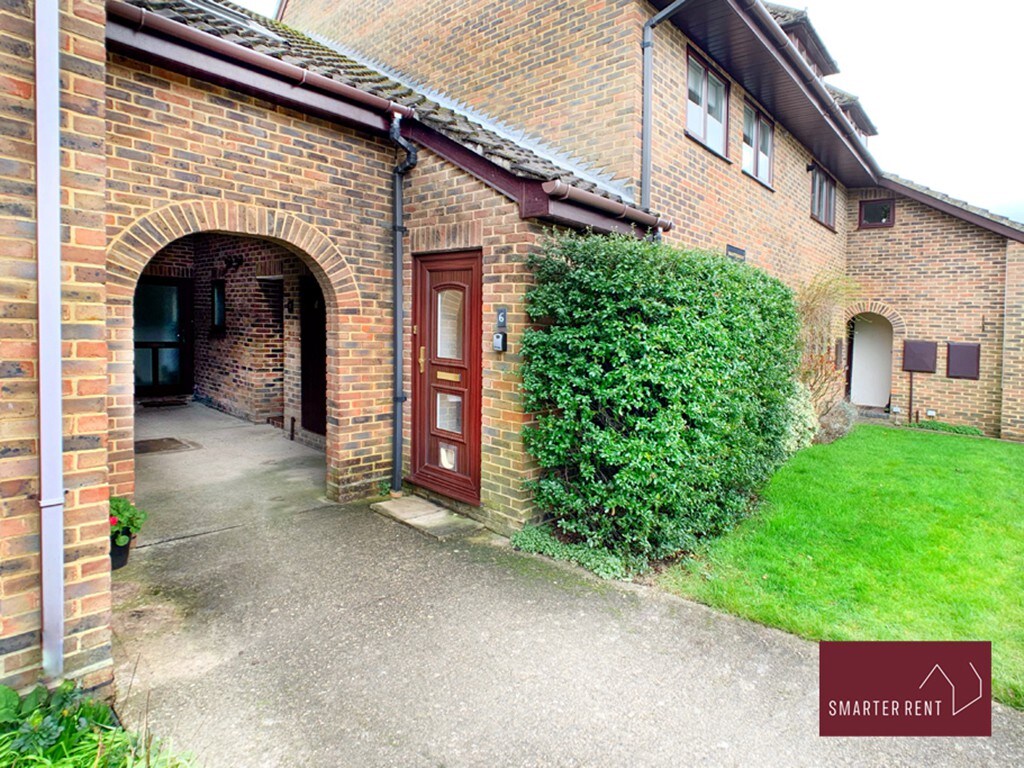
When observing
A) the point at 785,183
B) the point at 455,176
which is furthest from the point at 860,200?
the point at 455,176

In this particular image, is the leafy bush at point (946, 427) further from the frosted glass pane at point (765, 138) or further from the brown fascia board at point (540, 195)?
the brown fascia board at point (540, 195)

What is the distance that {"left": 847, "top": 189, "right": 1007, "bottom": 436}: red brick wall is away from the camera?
39.4 ft

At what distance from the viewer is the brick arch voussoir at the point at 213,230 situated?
4336 millimetres

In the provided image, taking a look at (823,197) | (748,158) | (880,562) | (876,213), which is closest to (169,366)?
(748,158)

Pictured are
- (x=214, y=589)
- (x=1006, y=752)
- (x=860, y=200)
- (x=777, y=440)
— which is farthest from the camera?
(x=860, y=200)

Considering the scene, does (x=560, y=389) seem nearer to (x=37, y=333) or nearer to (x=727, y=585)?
(x=727, y=585)

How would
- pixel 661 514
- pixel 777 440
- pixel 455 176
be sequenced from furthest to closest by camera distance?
pixel 777 440 → pixel 455 176 → pixel 661 514

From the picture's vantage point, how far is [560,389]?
15.2ft

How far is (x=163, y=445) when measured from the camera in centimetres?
798

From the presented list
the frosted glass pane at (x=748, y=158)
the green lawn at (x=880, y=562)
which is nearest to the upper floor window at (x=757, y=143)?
the frosted glass pane at (x=748, y=158)

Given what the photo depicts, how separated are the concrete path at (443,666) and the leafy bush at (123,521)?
31 centimetres

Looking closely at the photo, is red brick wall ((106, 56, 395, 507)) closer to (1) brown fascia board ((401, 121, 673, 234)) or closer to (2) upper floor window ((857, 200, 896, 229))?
(1) brown fascia board ((401, 121, 673, 234))

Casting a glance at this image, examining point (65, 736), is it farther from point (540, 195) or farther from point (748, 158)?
point (748, 158)

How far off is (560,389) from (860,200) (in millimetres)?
12868
